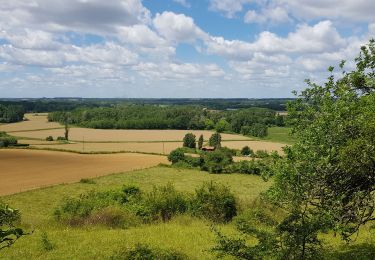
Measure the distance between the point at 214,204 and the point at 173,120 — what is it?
475 feet

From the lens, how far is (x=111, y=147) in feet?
342

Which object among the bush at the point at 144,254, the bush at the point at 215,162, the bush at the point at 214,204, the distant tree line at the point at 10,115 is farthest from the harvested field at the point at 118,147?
the distant tree line at the point at 10,115

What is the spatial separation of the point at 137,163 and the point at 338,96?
6931cm

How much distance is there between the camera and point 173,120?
561 ft

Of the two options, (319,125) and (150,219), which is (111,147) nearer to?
(150,219)

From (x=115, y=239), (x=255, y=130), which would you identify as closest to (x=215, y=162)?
(x=115, y=239)

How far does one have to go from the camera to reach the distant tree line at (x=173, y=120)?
159m

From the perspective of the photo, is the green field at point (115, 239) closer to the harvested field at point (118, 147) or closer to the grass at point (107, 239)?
the grass at point (107, 239)

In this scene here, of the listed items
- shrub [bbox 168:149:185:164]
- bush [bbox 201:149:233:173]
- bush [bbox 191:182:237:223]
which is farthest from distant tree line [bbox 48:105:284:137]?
bush [bbox 191:182:237:223]

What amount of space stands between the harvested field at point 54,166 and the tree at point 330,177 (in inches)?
1836

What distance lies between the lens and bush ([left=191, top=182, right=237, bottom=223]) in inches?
1054

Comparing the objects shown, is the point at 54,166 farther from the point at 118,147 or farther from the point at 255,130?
the point at 255,130

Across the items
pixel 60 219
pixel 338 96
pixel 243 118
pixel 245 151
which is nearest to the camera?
pixel 338 96

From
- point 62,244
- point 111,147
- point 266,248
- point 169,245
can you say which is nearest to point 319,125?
point 266,248
